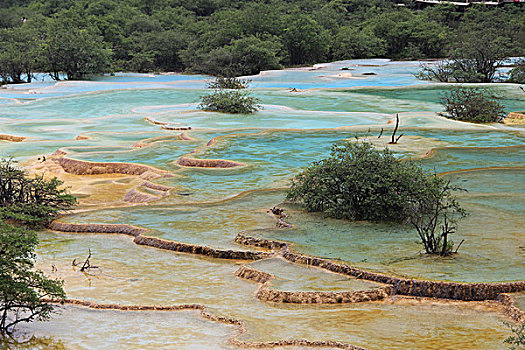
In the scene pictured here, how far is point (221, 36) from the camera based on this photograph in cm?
3325

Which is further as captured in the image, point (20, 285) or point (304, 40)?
point (304, 40)

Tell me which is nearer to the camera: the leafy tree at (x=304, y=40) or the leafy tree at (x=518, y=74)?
the leafy tree at (x=518, y=74)

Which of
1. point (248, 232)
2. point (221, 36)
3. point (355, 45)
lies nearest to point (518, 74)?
point (355, 45)

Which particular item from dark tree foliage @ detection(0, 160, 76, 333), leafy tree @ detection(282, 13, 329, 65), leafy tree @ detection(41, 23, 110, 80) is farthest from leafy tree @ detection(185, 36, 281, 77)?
dark tree foliage @ detection(0, 160, 76, 333)

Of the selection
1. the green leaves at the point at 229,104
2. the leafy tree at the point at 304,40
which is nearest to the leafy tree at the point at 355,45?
the leafy tree at the point at 304,40

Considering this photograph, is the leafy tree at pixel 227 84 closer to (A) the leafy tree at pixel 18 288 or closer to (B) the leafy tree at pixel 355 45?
(B) the leafy tree at pixel 355 45

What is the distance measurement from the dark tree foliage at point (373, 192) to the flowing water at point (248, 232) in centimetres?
24

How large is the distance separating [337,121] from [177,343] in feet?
42.1

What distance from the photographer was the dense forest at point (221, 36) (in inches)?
1138

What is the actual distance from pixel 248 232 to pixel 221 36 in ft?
86.5

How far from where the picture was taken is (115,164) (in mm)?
12352

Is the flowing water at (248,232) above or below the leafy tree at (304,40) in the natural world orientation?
below

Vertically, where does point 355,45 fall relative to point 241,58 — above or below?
above

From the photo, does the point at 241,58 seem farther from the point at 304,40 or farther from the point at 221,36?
the point at 304,40
